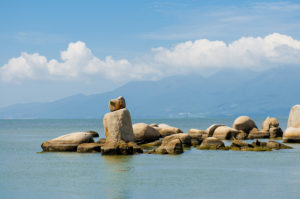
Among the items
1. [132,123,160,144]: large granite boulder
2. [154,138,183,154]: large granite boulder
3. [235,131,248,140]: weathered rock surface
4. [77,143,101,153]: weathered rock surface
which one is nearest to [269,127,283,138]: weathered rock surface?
[235,131,248,140]: weathered rock surface

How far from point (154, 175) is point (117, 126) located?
1133cm

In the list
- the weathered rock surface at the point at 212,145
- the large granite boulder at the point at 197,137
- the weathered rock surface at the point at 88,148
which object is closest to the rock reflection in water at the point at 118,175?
the weathered rock surface at the point at 88,148

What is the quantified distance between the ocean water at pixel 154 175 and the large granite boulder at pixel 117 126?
255 cm

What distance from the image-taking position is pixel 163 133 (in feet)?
176

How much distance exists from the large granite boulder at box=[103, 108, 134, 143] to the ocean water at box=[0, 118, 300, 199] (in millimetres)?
2554

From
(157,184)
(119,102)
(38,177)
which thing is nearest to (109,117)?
(119,102)

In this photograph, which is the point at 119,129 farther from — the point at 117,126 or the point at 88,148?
the point at 88,148

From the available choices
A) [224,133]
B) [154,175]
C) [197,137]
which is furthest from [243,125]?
[154,175]

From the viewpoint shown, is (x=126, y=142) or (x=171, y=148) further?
(x=126, y=142)

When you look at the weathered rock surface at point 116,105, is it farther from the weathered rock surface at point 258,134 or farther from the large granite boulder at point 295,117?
the large granite boulder at point 295,117

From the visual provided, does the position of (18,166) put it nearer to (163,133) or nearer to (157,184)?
(157,184)

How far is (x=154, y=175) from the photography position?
26.3 metres

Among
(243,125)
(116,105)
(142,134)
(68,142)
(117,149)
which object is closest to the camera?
(117,149)

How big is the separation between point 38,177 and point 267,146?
19957mm
